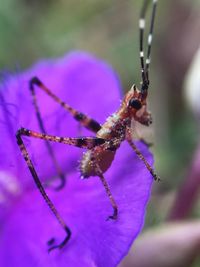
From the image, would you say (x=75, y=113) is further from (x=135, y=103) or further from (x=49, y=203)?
(x=49, y=203)

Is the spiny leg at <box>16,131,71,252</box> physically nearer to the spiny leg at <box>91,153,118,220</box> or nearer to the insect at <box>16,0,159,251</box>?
the insect at <box>16,0,159,251</box>

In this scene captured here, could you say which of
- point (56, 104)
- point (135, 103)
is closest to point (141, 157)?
point (135, 103)

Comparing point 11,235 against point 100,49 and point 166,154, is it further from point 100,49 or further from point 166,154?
point 100,49

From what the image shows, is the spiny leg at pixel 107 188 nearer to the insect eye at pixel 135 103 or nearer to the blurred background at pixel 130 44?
the insect eye at pixel 135 103

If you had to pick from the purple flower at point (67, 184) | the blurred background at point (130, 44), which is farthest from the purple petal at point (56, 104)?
the blurred background at point (130, 44)

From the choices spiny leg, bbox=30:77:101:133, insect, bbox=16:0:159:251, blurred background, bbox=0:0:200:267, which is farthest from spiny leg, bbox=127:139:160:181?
blurred background, bbox=0:0:200:267

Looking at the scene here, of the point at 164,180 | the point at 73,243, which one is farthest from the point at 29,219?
the point at 164,180

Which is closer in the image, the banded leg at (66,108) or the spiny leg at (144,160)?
the spiny leg at (144,160)
